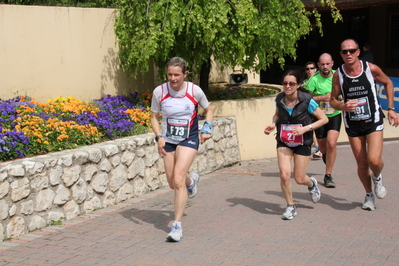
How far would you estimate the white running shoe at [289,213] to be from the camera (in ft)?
21.8

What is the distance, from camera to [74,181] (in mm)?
6891

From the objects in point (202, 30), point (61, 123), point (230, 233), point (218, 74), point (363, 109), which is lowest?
point (230, 233)

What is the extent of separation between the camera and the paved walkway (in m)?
5.44

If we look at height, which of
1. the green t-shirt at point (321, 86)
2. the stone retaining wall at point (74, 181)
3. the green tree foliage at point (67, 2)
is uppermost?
the green tree foliage at point (67, 2)

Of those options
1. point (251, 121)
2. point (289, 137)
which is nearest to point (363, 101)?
point (289, 137)

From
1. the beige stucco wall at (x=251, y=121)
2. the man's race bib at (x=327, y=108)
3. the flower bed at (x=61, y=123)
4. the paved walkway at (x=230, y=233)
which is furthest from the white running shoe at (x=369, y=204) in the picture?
the beige stucco wall at (x=251, y=121)

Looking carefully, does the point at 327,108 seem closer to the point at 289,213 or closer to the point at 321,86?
the point at 321,86

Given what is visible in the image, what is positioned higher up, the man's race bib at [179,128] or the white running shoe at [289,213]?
the man's race bib at [179,128]

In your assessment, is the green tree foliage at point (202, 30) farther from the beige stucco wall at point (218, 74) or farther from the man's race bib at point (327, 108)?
the beige stucco wall at point (218, 74)

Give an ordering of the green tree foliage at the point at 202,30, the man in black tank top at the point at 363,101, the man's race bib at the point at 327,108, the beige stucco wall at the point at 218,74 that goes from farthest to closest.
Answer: the beige stucco wall at the point at 218,74 < the green tree foliage at the point at 202,30 < the man's race bib at the point at 327,108 < the man in black tank top at the point at 363,101

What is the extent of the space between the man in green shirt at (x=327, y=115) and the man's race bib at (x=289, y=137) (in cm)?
171

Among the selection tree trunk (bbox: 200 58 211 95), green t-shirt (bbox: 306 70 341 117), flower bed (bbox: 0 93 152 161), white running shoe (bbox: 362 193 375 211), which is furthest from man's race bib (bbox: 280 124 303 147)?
tree trunk (bbox: 200 58 211 95)

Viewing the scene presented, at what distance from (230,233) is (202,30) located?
4147mm

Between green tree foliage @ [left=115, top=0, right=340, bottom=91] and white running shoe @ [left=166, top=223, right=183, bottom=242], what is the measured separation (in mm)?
3909
